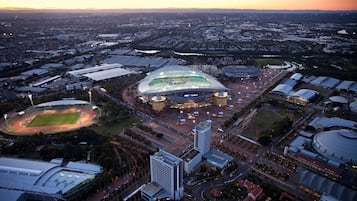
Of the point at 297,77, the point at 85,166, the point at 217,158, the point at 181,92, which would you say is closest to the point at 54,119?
the point at 85,166

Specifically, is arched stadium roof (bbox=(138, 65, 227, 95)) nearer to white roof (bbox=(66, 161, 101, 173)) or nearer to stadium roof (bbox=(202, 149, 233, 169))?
stadium roof (bbox=(202, 149, 233, 169))

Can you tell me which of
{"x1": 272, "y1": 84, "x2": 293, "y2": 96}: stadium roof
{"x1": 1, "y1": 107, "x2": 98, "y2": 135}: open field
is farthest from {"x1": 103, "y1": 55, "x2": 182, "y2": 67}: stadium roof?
{"x1": 1, "y1": 107, "x2": 98, "y2": 135}: open field

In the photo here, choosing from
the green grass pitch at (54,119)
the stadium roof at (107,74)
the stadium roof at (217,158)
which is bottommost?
the green grass pitch at (54,119)

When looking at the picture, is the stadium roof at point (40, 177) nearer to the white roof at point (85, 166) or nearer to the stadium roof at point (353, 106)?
the white roof at point (85, 166)

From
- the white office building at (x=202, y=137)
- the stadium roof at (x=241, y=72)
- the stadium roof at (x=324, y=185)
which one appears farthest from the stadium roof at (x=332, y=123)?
the stadium roof at (x=241, y=72)

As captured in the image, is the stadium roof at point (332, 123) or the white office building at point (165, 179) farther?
the stadium roof at point (332, 123)

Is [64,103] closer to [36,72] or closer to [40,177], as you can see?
[40,177]
